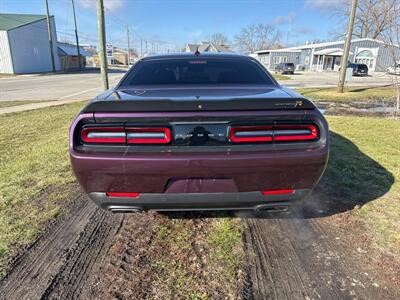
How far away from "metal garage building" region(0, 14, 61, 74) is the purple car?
42.4 meters

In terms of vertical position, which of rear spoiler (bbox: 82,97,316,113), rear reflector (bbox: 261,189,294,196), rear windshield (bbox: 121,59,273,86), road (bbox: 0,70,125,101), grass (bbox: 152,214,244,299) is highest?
rear windshield (bbox: 121,59,273,86)

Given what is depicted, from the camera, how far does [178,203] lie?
2287mm

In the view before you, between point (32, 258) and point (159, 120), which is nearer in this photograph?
point (159, 120)

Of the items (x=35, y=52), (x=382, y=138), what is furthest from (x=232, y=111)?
(x=35, y=52)

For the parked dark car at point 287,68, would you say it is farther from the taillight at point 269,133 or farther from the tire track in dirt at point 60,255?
the taillight at point 269,133

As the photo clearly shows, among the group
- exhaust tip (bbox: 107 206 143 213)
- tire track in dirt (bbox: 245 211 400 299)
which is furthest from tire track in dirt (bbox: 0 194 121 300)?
Result: tire track in dirt (bbox: 245 211 400 299)

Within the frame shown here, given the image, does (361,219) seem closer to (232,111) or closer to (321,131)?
(321,131)

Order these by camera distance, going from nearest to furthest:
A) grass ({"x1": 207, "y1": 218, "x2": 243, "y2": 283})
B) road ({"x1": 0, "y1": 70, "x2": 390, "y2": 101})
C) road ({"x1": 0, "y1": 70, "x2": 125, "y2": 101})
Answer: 1. grass ({"x1": 207, "y1": 218, "x2": 243, "y2": 283})
2. road ({"x1": 0, "y1": 70, "x2": 125, "y2": 101})
3. road ({"x1": 0, "y1": 70, "x2": 390, "y2": 101})

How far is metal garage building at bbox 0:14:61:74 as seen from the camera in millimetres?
37031

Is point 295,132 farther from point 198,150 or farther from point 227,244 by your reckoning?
point 227,244

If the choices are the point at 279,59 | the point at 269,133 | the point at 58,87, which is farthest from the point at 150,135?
the point at 279,59

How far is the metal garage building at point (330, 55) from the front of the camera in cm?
4831

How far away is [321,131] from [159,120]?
1.18 meters

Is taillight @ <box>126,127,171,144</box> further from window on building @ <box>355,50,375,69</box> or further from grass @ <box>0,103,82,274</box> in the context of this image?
window on building @ <box>355,50,375,69</box>
